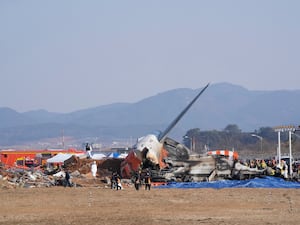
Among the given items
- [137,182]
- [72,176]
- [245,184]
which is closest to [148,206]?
Answer: [137,182]

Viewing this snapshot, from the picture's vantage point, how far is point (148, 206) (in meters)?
31.9

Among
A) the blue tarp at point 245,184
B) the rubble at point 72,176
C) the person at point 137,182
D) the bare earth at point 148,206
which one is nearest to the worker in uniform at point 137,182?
the person at point 137,182

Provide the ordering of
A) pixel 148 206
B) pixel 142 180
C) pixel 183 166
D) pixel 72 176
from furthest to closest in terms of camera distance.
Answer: pixel 72 176 → pixel 183 166 → pixel 142 180 → pixel 148 206

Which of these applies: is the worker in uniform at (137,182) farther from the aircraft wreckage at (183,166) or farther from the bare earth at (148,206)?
the aircraft wreckage at (183,166)

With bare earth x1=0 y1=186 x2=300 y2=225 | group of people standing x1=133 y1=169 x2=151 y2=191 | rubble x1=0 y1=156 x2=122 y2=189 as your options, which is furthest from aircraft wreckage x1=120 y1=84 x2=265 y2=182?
bare earth x1=0 y1=186 x2=300 y2=225

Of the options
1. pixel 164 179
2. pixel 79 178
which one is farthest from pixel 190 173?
pixel 79 178

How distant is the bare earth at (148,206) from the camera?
2648cm

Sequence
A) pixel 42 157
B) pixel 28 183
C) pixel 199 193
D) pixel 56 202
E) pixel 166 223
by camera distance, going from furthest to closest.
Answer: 1. pixel 42 157
2. pixel 28 183
3. pixel 199 193
4. pixel 56 202
5. pixel 166 223

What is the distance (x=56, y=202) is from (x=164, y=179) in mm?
16360

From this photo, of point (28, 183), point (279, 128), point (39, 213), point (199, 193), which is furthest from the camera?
point (279, 128)

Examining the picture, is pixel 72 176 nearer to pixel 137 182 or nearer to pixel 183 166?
pixel 183 166

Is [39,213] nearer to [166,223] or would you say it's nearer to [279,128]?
[166,223]

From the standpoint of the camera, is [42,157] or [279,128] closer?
[279,128]

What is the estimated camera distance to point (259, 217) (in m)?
27.1
